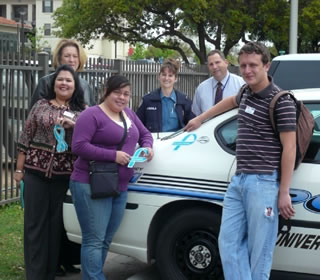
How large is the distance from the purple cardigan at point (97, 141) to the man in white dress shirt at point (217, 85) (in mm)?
1737

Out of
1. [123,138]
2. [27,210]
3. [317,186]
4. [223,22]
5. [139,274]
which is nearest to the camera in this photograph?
[317,186]

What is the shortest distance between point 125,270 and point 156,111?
1.50 meters

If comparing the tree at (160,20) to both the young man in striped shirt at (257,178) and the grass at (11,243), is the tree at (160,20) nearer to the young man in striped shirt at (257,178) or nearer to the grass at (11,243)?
the grass at (11,243)

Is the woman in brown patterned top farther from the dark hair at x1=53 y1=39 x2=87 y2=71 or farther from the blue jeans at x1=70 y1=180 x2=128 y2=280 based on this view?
the dark hair at x1=53 y1=39 x2=87 y2=71

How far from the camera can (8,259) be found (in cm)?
558

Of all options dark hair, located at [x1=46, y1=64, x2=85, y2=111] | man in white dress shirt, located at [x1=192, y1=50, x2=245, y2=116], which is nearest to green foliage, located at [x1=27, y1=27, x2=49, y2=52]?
man in white dress shirt, located at [x1=192, y1=50, x2=245, y2=116]

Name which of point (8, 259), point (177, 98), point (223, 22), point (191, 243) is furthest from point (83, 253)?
point (223, 22)

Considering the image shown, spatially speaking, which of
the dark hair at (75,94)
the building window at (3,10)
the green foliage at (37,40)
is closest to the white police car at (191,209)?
the dark hair at (75,94)

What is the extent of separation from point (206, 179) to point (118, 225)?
2.54ft

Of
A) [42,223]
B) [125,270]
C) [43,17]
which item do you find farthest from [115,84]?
[43,17]

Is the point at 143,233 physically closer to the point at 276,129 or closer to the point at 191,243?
the point at 191,243

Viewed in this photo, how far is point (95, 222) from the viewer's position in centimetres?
433

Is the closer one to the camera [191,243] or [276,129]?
[276,129]

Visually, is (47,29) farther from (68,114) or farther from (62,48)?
(68,114)
